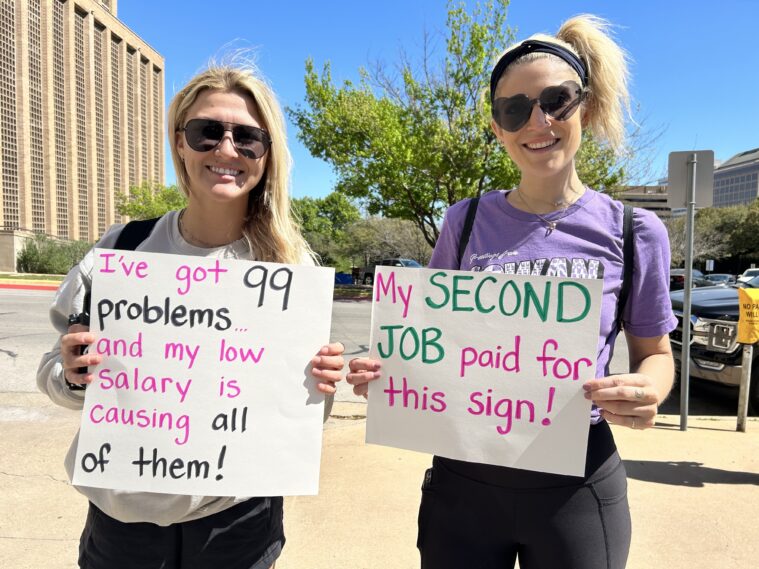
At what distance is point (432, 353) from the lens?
5.03 feet

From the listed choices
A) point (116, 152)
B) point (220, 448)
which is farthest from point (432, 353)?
point (116, 152)

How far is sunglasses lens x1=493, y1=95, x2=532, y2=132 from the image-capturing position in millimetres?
1524

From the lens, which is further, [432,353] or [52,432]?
[52,432]

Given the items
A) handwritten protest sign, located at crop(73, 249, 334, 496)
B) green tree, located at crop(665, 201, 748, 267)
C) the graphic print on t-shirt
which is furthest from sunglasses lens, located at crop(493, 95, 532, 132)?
green tree, located at crop(665, 201, 748, 267)

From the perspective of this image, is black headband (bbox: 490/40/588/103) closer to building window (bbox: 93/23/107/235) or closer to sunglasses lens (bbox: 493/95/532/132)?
sunglasses lens (bbox: 493/95/532/132)

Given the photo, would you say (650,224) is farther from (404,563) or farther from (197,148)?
(404,563)

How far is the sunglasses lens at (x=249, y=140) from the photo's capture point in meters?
1.64

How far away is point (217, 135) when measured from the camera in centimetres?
163

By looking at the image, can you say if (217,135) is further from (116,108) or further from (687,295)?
(116,108)

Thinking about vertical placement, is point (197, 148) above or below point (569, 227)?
above

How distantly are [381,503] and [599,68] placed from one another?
2.66 metres

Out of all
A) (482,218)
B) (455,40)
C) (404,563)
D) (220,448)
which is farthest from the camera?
(455,40)

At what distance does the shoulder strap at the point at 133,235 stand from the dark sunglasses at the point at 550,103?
1150 mm

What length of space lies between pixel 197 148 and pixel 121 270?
426mm
